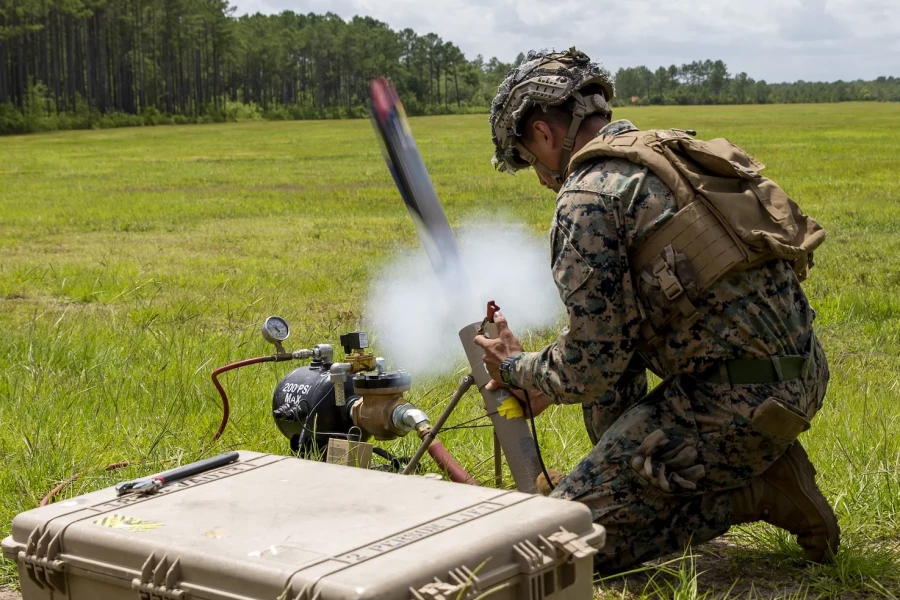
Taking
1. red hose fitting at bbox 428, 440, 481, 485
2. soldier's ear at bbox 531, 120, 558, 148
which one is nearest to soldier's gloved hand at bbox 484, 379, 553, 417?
red hose fitting at bbox 428, 440, 481, 485

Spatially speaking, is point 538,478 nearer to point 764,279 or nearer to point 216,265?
point 764,279

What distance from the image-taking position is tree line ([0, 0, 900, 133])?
→ 81875mm

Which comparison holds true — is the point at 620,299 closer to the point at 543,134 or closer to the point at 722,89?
the point at 543,134

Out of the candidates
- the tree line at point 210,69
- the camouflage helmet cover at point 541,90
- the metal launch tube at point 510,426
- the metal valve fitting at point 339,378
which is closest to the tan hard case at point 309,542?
the metal launch tube at point 510,426

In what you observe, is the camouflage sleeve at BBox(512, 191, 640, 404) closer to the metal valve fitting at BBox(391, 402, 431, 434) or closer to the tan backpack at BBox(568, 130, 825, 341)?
the tan backpack at BBox(568, 130, 825, 341)

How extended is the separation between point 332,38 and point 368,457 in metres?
108

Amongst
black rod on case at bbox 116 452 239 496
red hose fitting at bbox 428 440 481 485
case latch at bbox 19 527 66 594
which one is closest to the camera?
case latch at bbox 19 527 66 594

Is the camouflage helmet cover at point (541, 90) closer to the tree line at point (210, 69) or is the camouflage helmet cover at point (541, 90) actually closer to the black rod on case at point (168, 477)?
the black rod on case at point (168, 477)

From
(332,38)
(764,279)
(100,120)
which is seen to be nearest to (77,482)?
(764,279)

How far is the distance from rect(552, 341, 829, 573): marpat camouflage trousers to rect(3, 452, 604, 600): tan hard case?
93 cm

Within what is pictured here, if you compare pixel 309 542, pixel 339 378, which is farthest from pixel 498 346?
pixel 309 542

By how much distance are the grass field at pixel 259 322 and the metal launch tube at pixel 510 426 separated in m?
0.47

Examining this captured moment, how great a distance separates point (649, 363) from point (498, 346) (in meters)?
0.53

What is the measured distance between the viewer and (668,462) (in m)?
3.44
